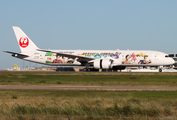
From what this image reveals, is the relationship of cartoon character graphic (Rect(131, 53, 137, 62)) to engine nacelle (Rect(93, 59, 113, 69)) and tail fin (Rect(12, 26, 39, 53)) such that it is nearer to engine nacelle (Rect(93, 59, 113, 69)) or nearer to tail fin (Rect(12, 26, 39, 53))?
engine nacelle (Rect(93, 59, 113, 69))

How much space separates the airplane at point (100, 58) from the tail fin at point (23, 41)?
2.50ft

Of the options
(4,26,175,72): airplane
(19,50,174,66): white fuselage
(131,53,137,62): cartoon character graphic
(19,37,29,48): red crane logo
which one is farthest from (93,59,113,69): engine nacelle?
(19,37,29,48): red crane logo

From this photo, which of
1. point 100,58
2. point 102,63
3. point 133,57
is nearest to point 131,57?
point 133,57

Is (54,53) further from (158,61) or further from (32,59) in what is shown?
(158,61)

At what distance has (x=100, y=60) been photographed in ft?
190

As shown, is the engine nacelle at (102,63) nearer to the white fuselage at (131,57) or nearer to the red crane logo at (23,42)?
the white fuselage at (131,57)

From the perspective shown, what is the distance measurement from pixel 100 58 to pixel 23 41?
829 inches

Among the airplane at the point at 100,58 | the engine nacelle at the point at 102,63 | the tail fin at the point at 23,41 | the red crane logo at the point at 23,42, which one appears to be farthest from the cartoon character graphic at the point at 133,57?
the red crane logo at the point at 23,42

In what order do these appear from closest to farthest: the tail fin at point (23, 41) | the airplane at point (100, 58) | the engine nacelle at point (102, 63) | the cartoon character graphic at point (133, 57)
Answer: the engine nacelle at point (102, 63) < the airplane at point (100, 58) < the cartoon character graphic at point (133, 57) < the tail fin at point (23, 41)

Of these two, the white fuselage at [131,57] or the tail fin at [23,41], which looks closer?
the white fuselage at [131,57]

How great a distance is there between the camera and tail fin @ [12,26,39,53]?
218ft

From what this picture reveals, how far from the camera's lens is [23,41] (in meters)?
66.8

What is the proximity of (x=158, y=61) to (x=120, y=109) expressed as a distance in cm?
4312

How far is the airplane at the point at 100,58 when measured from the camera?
58906 mm
